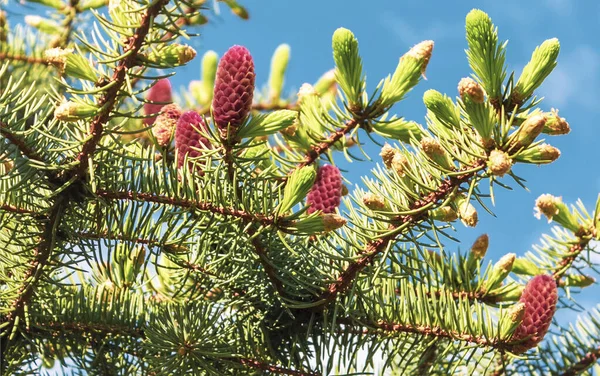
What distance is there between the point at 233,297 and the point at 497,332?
1.23 ft

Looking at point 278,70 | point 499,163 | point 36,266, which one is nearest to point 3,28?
point 278,70

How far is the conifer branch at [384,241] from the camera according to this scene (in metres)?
0.75

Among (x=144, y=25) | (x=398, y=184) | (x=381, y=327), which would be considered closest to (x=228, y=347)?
(x=381, y=327)

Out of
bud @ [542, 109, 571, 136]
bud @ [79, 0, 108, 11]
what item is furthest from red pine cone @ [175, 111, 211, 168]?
bud @ [79, 0, 108, 11]

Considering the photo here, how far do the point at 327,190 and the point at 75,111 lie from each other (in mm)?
364

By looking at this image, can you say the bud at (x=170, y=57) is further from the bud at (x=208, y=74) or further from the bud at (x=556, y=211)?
the bud at (x=208, y=74)

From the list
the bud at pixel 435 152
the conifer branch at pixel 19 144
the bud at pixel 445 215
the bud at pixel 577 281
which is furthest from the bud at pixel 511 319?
the conifer branch at pixel 19 144

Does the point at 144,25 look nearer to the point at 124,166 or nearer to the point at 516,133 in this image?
the point at 124,166

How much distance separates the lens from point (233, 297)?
104cm

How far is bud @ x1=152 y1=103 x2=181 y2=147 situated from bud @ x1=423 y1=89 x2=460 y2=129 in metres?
0.36

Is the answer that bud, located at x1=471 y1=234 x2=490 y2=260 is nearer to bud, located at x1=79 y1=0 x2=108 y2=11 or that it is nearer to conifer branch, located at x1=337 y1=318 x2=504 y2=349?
conifer branch, located at x1=337 y1=318 x2=504 y2=349

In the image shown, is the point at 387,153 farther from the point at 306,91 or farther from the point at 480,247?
the point at 480,247

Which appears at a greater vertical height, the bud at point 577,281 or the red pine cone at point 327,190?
the red pine cone at point 327,190

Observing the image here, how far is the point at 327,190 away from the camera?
96 centimetres
